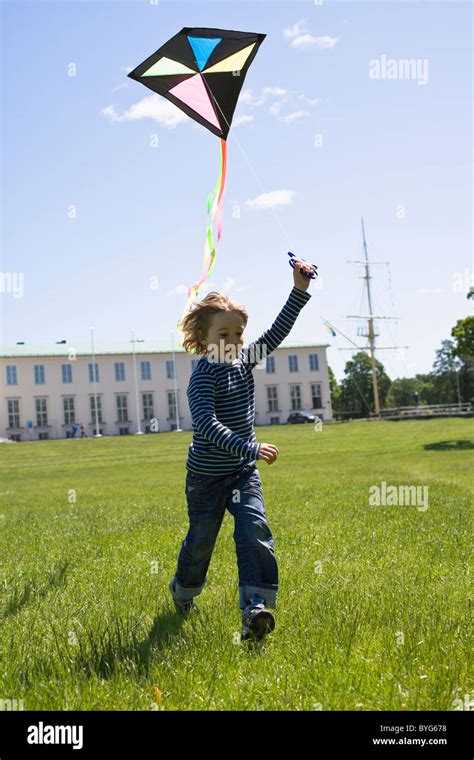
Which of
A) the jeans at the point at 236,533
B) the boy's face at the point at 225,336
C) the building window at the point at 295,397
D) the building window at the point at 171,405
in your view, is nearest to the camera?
the jeans at the point at 236,533

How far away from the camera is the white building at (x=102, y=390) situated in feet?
226

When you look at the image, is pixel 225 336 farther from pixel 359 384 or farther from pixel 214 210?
pixel 359 384

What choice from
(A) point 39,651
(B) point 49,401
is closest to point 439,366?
(B) point 49,401

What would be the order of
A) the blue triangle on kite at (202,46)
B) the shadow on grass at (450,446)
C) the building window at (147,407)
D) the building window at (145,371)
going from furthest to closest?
the building window at (145,371)
the building window at (147,407)
the shadow on grass at (450,446)
the blue triangle on kite at (202,46)

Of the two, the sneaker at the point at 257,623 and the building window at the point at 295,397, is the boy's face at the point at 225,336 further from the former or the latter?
the building window at the point at 295,397

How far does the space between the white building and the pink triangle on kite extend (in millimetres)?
60313

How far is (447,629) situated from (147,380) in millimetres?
69276

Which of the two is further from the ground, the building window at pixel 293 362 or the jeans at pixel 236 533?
the building window at pixel 293 362

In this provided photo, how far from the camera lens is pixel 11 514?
11164mm

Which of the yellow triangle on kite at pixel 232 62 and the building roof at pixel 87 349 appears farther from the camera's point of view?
the building roof at pixel 87 349

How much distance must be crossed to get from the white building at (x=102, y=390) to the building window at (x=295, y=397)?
0.10 metres

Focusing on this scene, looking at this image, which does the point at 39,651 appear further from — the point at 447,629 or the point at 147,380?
the point at 147,380

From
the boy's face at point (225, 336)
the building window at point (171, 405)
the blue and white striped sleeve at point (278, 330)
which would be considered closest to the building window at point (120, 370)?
the building window at point (171, 405)

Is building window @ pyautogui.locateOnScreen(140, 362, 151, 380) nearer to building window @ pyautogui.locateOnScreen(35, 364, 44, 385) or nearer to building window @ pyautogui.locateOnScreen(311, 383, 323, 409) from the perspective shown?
building window @ pyautogui.locateOnScreen(35, 364, 44, 385)
